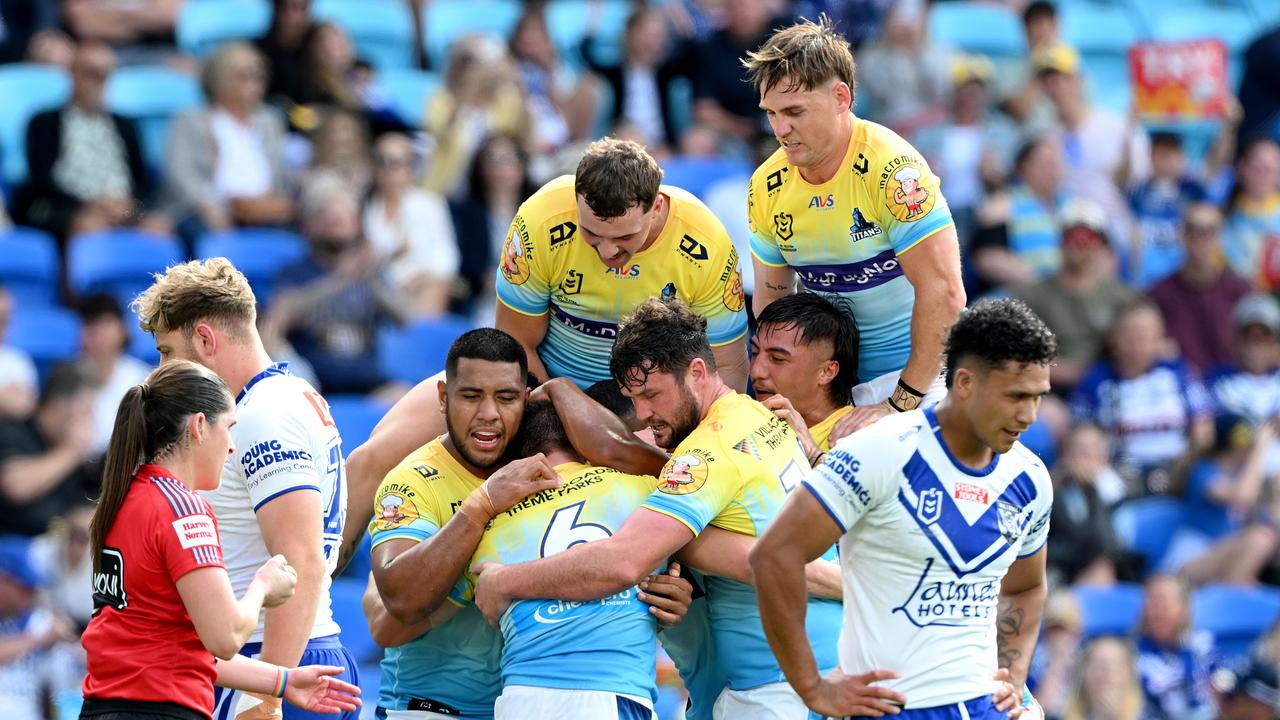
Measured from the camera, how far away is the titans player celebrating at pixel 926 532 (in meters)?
5.33

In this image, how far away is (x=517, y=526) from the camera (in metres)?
6.30

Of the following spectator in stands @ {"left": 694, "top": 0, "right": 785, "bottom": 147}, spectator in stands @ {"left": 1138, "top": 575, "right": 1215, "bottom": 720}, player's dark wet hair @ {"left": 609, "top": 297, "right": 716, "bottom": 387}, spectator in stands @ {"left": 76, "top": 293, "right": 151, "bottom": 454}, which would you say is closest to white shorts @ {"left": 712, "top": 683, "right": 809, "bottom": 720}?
player's dark wet hair @ {"left": 609, "top": 297, "right": 716, "bottom": 387}

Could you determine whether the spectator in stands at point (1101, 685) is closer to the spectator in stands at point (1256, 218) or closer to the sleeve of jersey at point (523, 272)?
the spectator in stands at point (1256, 218)

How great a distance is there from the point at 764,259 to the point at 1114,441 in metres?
6.92

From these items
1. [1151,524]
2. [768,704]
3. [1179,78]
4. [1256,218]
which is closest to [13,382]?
[768,704]

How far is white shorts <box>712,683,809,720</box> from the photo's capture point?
643 cm

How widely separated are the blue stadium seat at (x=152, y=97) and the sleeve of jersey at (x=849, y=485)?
30.5ft

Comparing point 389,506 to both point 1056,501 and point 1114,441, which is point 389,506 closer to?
point 1056,501

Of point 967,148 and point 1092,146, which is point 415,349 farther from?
point 1092,146

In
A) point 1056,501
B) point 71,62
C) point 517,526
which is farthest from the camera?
point 71,62

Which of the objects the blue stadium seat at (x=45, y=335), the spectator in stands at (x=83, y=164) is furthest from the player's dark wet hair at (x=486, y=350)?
the spectator in stands at (x=83, y=164)

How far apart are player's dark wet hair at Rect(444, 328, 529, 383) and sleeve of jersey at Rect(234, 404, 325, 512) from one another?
28.5 inches

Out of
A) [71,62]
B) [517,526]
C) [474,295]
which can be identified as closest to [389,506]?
[517,526]

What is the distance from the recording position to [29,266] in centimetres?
1215
